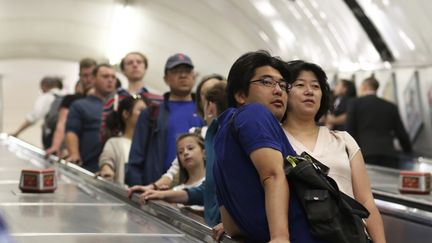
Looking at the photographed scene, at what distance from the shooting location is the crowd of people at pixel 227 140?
347 cm

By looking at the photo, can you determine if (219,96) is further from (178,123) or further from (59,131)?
(59,131)

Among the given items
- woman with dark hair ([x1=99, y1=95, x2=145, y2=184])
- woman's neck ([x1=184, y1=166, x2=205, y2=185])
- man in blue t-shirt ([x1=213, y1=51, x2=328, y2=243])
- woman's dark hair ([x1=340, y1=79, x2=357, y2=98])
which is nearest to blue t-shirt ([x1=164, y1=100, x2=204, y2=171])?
woman with dark hair ([x1=99, y1=95, x2=145, y2=184])

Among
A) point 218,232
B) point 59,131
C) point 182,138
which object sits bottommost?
point 218,232

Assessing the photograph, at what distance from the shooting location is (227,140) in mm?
3590

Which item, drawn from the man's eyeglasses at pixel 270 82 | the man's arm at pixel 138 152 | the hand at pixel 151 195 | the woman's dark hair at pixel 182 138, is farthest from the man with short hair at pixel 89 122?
the man's eyeglasses at pixel 270 82

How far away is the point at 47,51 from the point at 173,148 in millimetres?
21448

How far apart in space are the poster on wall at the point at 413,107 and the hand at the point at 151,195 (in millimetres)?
8843

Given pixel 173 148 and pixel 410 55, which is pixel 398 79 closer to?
pixel 410 55

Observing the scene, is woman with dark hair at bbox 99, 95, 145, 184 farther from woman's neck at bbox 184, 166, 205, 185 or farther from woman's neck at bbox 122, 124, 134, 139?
woman's neck at bbox 184, 166, 205, 185

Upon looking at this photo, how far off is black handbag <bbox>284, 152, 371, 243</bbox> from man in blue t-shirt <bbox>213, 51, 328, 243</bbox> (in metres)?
0.05

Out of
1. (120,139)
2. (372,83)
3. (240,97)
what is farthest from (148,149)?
(372,83)

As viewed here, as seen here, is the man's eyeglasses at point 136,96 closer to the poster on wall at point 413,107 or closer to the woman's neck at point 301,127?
the woman's neck at point 301,127

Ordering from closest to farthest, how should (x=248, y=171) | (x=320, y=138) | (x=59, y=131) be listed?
(x=248, y=171) → (x=320, y=138) → (x=59, y=131)

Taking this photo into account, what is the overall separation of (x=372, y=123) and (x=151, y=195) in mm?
6317
